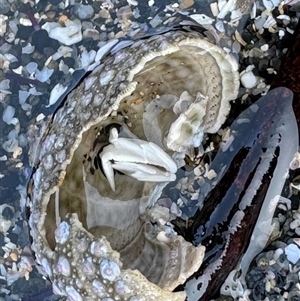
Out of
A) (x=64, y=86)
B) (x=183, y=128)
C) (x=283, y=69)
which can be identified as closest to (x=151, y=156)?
(x=183, y=128)

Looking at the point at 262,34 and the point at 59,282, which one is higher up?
the point at 262,34

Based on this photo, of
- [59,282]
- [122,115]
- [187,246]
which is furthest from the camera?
[122,115]

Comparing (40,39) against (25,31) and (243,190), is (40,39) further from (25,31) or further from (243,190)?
(243,190)

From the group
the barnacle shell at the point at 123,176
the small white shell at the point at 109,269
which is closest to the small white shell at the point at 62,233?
the barnacle shell at the point at 123,176

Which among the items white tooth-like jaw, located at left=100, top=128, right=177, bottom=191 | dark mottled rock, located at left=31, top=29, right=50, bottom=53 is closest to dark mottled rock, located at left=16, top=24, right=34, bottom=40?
dark mottled rock, located at left=31, top=29, right=50, bottom=53

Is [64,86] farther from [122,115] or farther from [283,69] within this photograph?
[283,69]

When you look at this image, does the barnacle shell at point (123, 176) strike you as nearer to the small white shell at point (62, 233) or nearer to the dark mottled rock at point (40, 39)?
the small white shell at point (62, 233)

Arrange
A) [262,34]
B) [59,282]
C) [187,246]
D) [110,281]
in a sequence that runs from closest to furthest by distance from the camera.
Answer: [110,281]
[59,282]
[187,246]
[262,34]

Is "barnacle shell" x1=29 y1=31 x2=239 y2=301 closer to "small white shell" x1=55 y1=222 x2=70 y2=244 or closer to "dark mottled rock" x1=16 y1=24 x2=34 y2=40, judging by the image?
"small white shell" x1=55 y1=222 x2=70 y2=244
